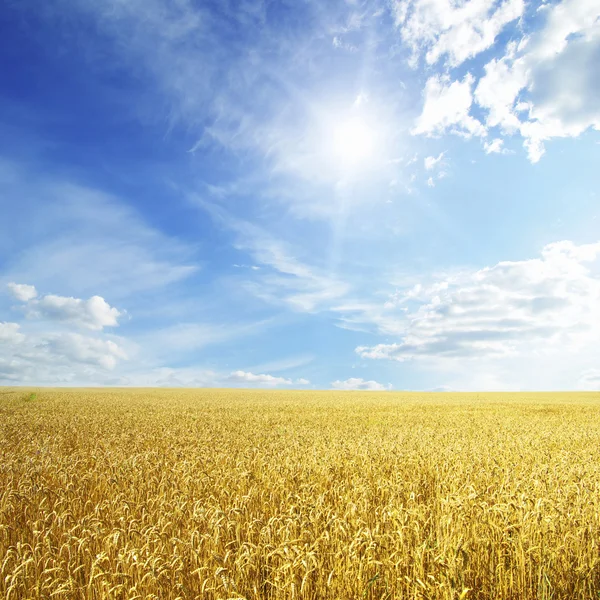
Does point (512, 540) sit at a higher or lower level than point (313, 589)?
higher

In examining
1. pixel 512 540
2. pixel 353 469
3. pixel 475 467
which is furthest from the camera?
pixel 475 467

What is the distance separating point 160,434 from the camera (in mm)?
14539

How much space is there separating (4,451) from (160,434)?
450 cm

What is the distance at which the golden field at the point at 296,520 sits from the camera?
161 inches

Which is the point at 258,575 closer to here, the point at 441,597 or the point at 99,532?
the point at 441,597

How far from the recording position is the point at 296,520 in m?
5.26

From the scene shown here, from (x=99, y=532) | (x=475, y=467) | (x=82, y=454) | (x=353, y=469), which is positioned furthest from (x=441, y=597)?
(x=82, y=454)

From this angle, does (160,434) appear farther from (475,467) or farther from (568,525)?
(568,525)

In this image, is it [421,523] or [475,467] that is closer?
[421,523]

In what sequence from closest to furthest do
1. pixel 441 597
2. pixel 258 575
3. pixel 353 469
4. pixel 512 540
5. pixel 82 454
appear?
pixel 441 597
pixel 258 575
pixel 512 540
pixel 353 469
pixel 82 454

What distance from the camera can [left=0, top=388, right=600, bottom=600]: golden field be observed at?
4.08 meters

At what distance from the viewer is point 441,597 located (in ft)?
13.0

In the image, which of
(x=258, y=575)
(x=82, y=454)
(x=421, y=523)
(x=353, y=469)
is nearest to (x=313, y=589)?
(x=258, y=575)

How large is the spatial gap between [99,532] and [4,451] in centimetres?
805
